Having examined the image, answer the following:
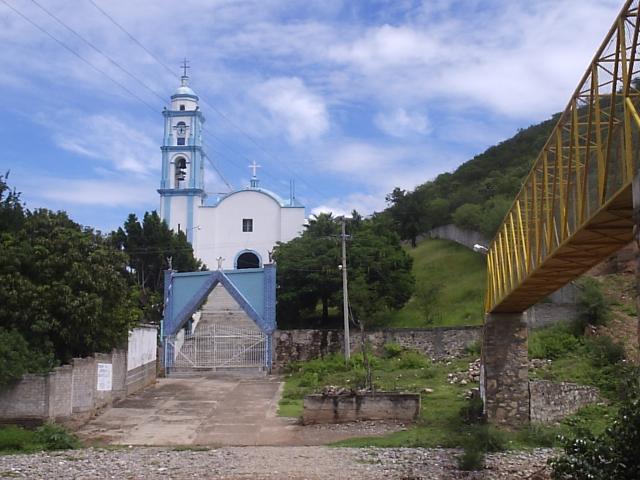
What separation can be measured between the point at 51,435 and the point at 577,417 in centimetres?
1230

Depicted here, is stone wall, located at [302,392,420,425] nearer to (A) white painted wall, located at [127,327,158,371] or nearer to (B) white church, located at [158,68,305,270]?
(A) white painted wall, located at [127,327,158,371]

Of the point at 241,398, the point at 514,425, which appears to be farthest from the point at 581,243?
the point at 241,398

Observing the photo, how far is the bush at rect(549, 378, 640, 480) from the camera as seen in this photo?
310 inches

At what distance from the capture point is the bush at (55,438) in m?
15.3

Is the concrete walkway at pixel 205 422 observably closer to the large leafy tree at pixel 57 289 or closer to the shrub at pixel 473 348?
the large leafy tree at pixel 57 289

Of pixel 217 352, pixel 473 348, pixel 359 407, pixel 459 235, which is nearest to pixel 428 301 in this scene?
pixel 473 348

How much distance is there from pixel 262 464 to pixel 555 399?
27.6 feet

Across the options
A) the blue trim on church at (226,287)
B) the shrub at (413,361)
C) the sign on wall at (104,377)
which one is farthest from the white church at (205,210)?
the sign on wall at (104,377)

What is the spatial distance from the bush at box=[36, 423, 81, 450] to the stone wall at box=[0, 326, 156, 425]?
74 cm

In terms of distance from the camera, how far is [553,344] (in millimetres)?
24328

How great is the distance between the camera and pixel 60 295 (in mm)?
17906

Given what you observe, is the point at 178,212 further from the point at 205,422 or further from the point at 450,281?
the point at 205,422

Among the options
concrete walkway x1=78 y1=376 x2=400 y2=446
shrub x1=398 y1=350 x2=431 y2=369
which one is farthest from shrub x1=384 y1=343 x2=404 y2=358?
concrete walkway x1=78 y1=376 x2=400 y2=446

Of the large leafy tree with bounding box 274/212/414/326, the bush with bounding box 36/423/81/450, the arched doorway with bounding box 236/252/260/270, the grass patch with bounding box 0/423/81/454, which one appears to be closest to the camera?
the grass patch with bounding box 0/423/81/454
